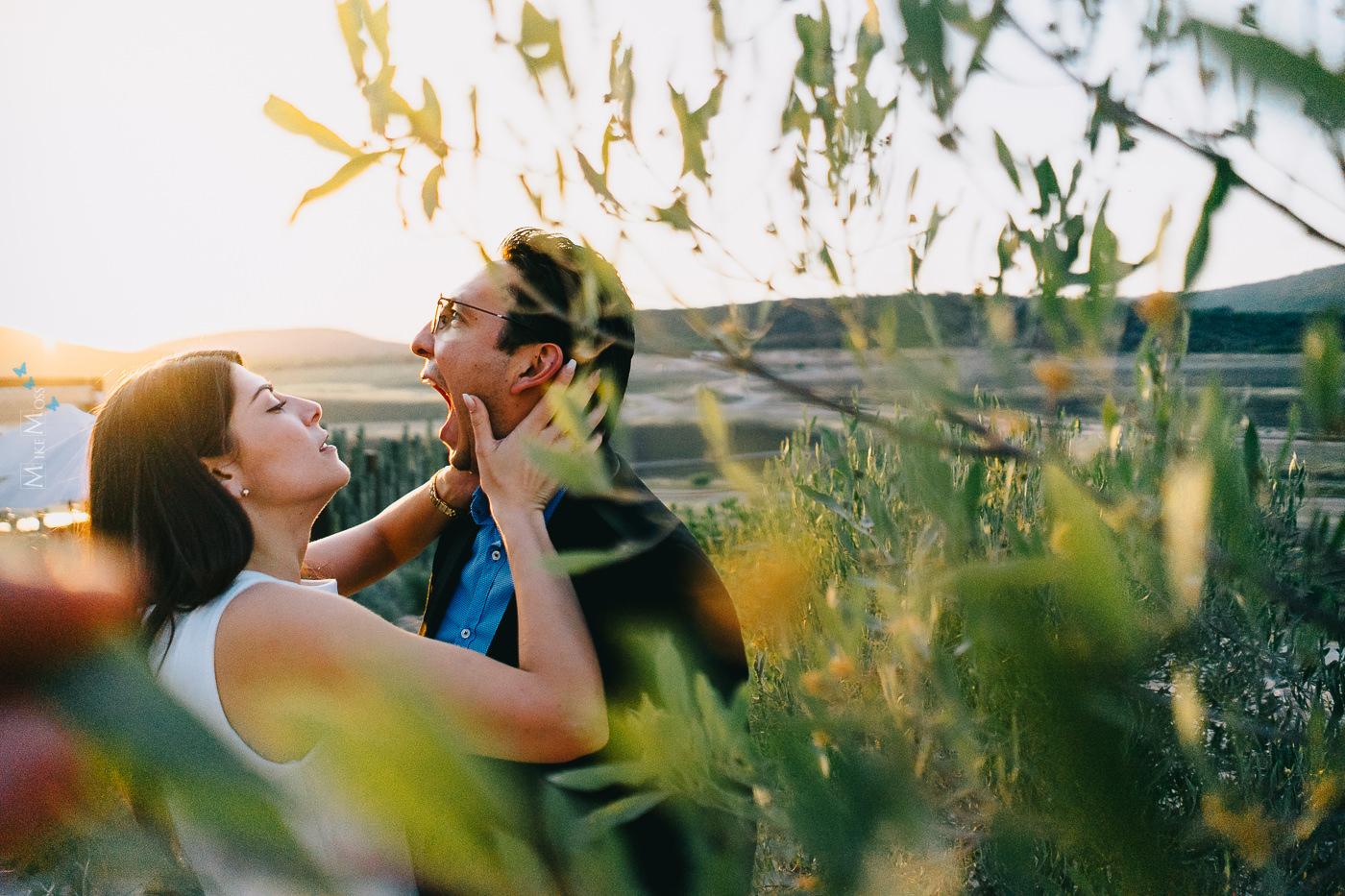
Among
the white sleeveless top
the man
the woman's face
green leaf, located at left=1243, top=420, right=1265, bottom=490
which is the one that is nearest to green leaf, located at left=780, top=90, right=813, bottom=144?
the man

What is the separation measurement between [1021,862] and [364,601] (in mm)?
5552

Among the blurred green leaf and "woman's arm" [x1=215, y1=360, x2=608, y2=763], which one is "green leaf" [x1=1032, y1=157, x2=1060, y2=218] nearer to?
→ the blurred green leaf

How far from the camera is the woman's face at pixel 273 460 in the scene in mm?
1871

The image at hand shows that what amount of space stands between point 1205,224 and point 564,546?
4.63 feet

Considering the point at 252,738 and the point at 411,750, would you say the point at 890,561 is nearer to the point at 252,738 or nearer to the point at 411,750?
the point at 411,750

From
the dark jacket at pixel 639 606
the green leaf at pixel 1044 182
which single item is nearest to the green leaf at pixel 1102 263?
the green leaf at pixel 1044 182

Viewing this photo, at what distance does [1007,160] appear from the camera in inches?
28.4

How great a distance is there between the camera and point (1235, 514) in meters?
0.49

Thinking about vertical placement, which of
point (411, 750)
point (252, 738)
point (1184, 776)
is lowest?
point (1184, 776)

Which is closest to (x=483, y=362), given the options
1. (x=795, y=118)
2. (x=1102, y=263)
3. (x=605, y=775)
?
(x=795, y=118)

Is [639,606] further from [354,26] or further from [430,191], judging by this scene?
[354,26]

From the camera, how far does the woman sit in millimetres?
1332

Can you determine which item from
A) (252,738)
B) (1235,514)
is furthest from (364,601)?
(1235,514)

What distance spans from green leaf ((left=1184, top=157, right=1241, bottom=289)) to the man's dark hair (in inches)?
14.4
